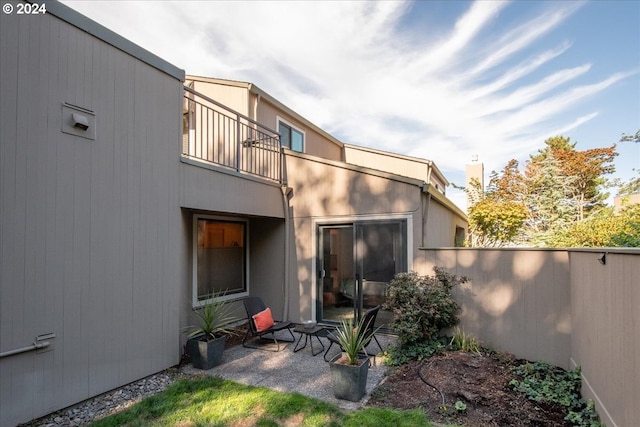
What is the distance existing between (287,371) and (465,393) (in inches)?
94.9

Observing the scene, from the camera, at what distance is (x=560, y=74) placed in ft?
32.5

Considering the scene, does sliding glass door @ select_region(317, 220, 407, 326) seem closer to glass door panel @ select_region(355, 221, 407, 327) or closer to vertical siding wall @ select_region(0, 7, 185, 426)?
glass door panel @ select_region(355, 221, 407, 327)

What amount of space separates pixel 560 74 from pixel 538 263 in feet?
26.1

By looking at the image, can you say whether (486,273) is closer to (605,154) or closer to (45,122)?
(45,122)

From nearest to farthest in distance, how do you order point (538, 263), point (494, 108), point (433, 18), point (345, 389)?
point (345, 389), point (538, 263), point (433, 18), point (494, 108)

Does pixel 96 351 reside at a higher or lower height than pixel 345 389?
higher

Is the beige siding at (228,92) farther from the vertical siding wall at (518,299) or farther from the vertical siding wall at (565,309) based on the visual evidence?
the vertical siding wall at (518,299)

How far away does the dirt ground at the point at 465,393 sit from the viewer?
3.48 meters

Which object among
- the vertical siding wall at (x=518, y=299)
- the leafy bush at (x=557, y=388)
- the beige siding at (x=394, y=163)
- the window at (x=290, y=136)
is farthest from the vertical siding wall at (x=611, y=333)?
the beige siding at (x=394, y=163)

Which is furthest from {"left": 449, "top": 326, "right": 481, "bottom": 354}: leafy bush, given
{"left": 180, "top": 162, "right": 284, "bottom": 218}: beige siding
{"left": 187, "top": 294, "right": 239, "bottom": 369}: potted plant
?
{"left": 180, "top": 162, "right": 284, "bottom": 218}: beige siding

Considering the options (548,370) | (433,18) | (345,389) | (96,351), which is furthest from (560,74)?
(96,351)

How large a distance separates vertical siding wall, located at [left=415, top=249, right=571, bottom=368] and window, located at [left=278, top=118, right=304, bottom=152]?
5.92m

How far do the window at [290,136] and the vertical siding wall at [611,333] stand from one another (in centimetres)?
769

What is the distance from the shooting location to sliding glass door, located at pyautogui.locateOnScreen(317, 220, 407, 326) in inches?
257
